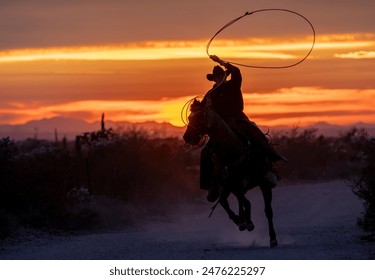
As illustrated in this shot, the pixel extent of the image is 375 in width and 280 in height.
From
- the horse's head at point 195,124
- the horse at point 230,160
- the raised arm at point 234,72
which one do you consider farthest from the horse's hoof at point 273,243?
the raised arm at point 234,72

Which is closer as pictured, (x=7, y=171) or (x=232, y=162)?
(x=232, y=162)

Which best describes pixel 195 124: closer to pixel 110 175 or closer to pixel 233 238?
pixel 233 238

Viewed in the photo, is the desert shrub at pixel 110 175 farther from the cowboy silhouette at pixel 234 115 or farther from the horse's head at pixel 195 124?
the horse's head at pixel 195 124

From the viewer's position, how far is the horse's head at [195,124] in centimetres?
2166

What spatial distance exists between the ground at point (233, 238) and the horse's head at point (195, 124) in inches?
82.3

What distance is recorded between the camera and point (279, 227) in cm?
2902

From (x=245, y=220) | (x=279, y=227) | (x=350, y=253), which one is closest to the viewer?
(x=350, y=253)

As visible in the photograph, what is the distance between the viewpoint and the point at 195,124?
71.2 ft

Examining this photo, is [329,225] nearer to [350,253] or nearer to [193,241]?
[193,241]

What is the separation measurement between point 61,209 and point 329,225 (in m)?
6.48

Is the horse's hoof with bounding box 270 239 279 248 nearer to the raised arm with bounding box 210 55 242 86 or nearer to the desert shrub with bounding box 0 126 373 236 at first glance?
the raised arm with bounding box 210 55 242 86

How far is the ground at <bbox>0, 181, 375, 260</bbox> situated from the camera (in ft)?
68.4

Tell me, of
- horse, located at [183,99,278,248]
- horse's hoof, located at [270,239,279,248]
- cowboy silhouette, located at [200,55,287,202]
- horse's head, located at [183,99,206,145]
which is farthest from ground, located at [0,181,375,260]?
horse's head, located at [183,99,206,145]
